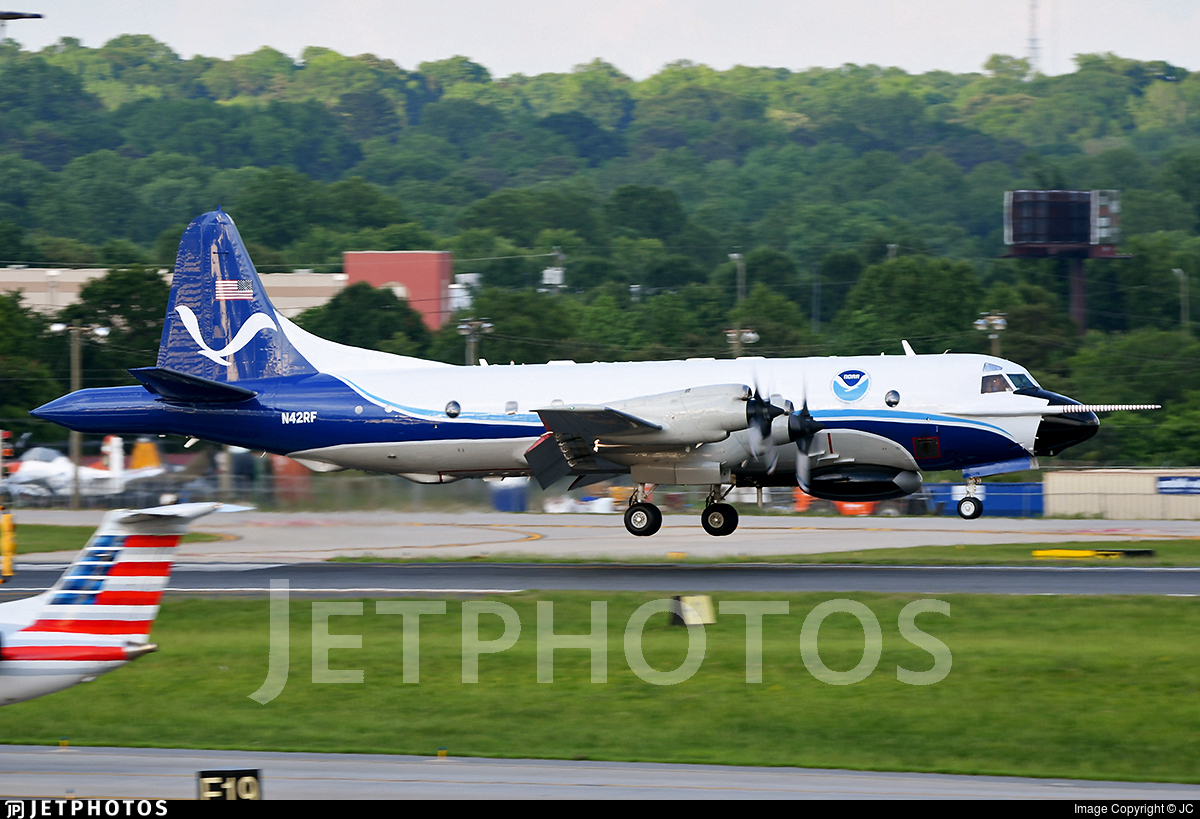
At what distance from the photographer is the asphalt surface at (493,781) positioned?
15273 millimetres

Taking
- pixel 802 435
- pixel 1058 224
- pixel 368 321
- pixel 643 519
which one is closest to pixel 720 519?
pixel 643 519

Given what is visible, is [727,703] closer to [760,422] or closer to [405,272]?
[760,422]

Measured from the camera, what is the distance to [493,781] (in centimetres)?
1599

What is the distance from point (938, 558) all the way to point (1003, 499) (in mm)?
20431

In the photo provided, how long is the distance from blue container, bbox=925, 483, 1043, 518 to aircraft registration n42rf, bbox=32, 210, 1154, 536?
60.8 feet

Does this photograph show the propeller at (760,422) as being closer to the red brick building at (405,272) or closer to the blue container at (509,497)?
the blue container at (509,497)

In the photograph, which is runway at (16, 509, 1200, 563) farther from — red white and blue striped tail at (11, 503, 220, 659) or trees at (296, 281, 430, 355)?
trees at (296, 281, 430, 355)

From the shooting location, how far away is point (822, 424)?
33250 millimetres

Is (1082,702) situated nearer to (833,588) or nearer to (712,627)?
(712,627)

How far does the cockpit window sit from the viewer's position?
33.8m

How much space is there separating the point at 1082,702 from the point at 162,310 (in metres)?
71.1

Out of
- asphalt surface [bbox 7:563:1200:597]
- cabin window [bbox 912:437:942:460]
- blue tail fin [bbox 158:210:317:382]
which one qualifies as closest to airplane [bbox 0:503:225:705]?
asphalt surface [bbox 7:563:1200:597]

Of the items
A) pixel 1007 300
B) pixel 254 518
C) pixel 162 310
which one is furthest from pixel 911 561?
pixel 1007 300

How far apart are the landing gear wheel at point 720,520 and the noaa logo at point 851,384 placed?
12.6 ft
